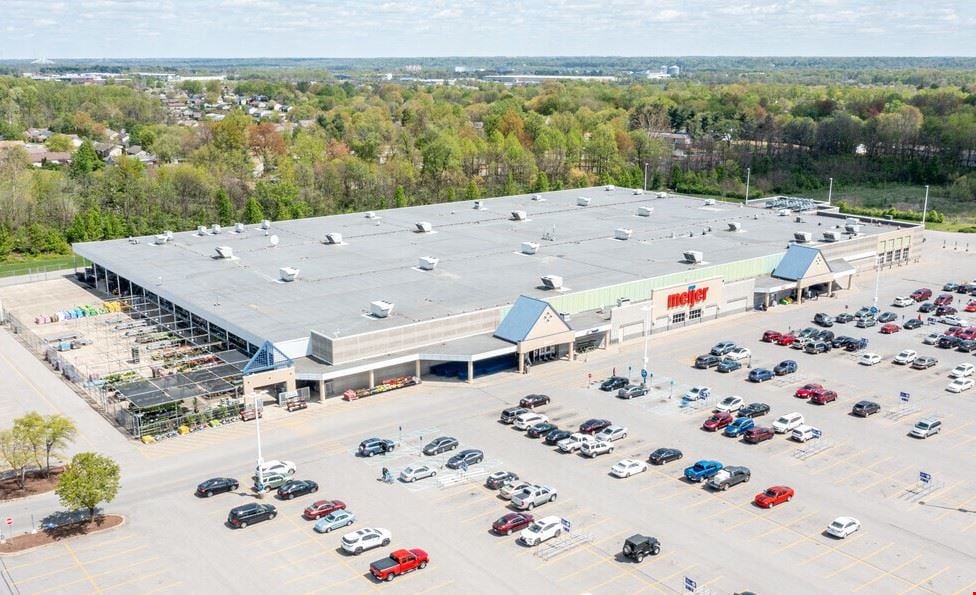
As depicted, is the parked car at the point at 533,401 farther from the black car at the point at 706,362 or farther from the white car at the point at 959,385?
the white car at the point at 959,385

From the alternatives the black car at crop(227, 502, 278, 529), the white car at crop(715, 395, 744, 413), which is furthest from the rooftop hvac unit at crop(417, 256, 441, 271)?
the black car at crop(227, 502, 278, 529)

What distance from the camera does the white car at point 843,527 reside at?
128 ft

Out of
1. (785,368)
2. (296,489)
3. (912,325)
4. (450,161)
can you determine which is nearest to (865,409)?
(785,368)

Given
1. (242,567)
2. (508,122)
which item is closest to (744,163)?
(508,122)

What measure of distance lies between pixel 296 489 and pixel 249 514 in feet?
10.3

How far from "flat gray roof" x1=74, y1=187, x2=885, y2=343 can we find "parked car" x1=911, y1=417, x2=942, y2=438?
26.5 metres

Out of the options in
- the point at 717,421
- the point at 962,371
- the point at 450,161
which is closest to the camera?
the point at 717,421

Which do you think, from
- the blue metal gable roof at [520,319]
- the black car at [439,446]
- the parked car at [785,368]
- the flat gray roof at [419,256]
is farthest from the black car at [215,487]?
the parked car at [785,368]

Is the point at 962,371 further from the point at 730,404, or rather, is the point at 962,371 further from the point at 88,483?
the point at 88,483

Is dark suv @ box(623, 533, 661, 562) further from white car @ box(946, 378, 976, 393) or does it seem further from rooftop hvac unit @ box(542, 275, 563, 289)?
rooftop hvac unit @ box(542, 275, 563, 289)

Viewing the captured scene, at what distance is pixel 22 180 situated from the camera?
11144cm

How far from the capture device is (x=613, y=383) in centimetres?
5791

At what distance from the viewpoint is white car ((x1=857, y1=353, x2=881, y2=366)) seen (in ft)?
206

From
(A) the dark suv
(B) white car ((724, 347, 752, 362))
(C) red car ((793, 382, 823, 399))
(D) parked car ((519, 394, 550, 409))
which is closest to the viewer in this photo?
(A) the dark suv
